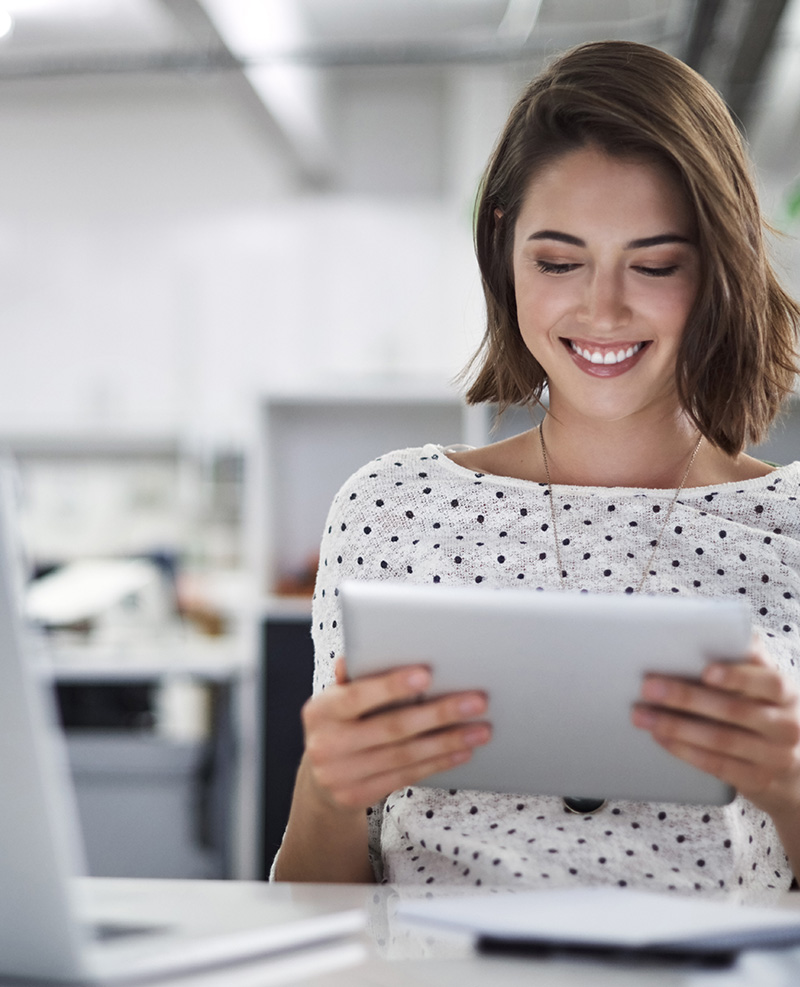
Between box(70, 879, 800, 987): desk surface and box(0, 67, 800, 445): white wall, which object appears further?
box(0, 67, 800, 445): white wall

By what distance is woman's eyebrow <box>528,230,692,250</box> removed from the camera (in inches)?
42.8

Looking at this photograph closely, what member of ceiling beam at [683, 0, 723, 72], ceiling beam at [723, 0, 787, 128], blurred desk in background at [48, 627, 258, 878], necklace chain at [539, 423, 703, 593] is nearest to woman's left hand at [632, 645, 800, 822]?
necklace chain at [539, 423, 703, 593]

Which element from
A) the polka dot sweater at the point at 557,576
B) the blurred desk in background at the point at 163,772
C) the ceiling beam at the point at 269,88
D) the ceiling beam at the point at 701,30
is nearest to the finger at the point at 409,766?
the polka dot sweater at the point at 557,576

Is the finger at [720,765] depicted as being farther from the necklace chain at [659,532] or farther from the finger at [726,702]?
the necklace chain at [659,532]

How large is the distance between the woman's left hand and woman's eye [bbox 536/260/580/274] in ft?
1.70

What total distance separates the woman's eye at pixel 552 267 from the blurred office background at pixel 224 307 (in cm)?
140

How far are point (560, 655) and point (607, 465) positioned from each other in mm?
533

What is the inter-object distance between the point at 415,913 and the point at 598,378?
2.06ft

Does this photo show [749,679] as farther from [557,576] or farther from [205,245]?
[205,245]

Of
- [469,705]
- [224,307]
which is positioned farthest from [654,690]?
[224,307]

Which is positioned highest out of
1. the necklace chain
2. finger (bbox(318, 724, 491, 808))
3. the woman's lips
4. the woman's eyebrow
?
the woman's eyebrow

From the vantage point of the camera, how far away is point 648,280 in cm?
110

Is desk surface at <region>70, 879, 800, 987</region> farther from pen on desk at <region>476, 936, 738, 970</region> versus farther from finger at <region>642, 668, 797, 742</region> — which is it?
finger at <region>642, 668, 797, 742</region>

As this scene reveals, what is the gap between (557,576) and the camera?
112cm
